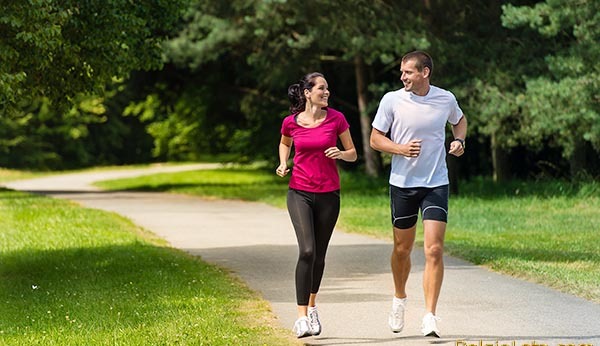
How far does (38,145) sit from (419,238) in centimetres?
4814

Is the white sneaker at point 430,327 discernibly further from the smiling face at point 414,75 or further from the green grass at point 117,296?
the smiling face at point 414,75

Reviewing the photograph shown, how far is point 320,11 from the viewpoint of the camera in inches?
1107

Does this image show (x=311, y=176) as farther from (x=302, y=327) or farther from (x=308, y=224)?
(x=302, y=327)

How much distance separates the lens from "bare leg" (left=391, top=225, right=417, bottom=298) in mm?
9242

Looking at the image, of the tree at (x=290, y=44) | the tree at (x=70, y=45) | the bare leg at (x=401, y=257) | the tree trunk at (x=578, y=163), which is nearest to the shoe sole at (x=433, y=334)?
A: the bare leg at (x=401, y=257)

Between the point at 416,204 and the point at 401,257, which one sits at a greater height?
the point at 416,204

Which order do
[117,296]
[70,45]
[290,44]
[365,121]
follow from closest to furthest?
1. [117,296]
2. [70,45]
3. [290,44]
4. [365,121]

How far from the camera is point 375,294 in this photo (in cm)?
1153

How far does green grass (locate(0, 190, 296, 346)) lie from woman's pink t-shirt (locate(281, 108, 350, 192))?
1.17m

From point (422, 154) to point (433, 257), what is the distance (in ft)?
2.51

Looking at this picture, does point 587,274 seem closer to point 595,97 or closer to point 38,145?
point 595,97

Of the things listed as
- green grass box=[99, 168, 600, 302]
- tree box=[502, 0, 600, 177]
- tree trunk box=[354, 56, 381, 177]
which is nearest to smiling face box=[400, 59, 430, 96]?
green grass box=[99, 168, 600, 302]

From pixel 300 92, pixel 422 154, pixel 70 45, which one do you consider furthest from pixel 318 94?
pixel 70 45

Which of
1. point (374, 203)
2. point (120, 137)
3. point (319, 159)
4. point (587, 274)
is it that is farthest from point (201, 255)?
point (120, 137)
